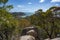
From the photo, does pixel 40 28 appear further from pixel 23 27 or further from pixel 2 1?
pixel 2 1

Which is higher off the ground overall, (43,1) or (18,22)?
(43,1)

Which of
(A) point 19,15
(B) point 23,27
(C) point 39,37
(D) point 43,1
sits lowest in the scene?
(C) point 39,37

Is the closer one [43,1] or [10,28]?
[10,28]

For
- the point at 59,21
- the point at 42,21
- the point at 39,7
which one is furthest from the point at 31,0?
the point at 59,21

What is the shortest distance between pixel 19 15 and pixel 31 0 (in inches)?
19.7

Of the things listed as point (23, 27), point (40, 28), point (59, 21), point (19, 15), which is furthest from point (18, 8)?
point (59, 21)

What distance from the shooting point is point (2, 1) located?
4379mm

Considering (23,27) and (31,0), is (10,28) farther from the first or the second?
(31,0)

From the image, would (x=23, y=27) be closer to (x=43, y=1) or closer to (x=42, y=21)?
(x=42, y=21)

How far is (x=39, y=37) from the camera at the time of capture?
482 cm

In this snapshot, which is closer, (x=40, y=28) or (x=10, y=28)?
(x=10, y=28)

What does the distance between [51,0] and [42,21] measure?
1.89 ft

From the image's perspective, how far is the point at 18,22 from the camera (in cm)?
440

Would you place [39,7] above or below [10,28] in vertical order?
above
